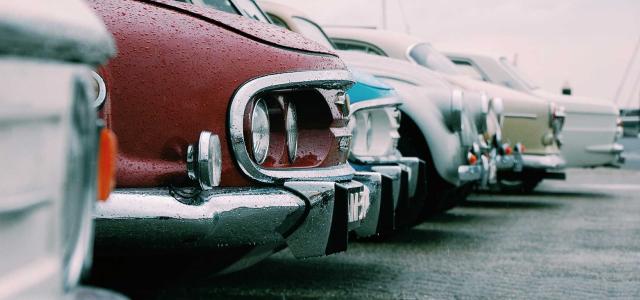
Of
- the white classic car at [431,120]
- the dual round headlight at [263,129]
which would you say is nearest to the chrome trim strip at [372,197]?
the dual round headlight at [263,129]

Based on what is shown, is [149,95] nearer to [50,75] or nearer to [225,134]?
[225,134]

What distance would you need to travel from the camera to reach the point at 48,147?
180cm

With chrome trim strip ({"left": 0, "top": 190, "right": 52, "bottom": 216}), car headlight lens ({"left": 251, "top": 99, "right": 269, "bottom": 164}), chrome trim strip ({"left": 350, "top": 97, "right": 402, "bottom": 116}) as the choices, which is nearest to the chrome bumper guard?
chrome trim strip ({"left": 350, "top": 97, "right": 402, "bottom": 116})

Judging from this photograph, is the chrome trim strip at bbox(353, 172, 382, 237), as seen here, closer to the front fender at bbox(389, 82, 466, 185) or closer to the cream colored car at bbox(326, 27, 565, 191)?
the front fender at bbox(389, 82, 466, 185)

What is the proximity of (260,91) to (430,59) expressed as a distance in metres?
6.86

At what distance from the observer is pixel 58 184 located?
5.97 ft

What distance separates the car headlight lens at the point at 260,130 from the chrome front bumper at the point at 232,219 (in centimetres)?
17

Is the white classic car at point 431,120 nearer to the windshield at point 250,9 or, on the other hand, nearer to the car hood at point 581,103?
the windshield at point 250,9

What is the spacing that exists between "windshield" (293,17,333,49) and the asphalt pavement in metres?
1.43

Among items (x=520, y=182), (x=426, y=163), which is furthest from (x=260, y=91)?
(x=520, y=182)

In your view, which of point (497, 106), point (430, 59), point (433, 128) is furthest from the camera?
point (430, 59)

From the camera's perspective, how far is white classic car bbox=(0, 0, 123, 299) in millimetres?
1698

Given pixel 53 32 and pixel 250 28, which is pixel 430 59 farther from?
pixel 53 32

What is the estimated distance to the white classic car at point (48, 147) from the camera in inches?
66.9
